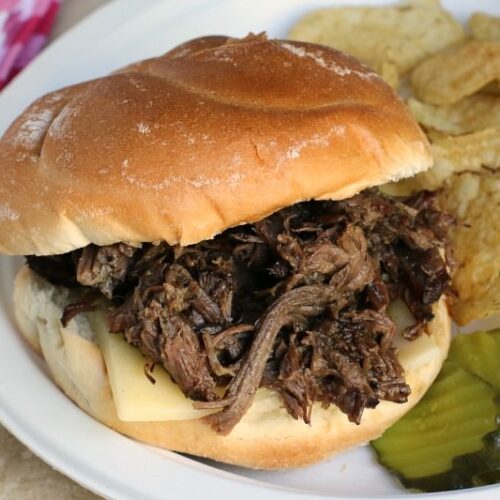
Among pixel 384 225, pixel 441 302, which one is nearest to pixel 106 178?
pixel 384 225

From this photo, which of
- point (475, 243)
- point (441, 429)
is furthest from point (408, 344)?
point (475, 243)

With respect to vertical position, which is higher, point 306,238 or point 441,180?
point 306,238

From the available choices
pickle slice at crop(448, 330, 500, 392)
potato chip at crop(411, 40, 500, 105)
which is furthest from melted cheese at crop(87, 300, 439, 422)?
potato chip at crop(411, 40, 500, 105)

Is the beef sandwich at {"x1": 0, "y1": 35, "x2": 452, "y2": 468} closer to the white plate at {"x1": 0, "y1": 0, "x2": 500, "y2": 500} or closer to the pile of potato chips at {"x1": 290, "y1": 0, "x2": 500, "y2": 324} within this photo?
the white plate at {"x1": 0, "y1": 0, "x2": 500, "y2": 500}

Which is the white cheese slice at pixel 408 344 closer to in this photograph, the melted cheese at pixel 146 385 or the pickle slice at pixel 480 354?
the melted cheese at pixel 146 385

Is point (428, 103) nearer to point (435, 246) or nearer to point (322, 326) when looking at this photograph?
point (435, 246)

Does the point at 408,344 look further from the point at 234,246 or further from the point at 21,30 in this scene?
the point at 21,30

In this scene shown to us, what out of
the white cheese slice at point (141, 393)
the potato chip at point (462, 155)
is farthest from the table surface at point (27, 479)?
the potato chip at point (462, 155)
